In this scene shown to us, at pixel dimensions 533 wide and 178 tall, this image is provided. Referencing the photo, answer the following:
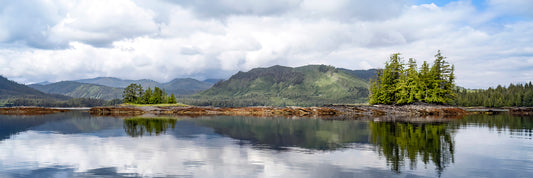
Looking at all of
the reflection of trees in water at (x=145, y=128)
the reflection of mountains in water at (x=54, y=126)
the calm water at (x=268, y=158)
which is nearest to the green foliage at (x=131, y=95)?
the reflection of mountains in water at (x=54, y=126)

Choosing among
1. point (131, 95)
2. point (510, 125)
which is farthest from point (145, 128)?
point (131, 95)

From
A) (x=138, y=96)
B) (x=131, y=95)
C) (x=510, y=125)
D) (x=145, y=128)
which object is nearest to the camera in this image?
(x=145, y=128)

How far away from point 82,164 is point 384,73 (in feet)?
334

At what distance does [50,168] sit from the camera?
17.9 meters

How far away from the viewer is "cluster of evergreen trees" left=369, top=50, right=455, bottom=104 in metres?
97.1

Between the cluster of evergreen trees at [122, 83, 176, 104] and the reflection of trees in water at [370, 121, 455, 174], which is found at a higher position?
the cluster of evergreen trees at [122, 83, 176, 104]

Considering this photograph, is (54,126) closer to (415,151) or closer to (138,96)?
(415,151)

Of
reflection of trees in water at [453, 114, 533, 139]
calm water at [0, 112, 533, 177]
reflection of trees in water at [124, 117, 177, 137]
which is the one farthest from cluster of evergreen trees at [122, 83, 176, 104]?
reflection of trees in water at [453, 114, 533, 139]

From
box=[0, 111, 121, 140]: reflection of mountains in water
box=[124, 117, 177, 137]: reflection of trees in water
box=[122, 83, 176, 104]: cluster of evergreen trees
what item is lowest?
box=[0, 111, 121, 140]: reflection of mountains in water

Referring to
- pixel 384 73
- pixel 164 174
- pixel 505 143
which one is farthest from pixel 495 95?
pixel 164 174

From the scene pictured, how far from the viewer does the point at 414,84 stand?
322 feet

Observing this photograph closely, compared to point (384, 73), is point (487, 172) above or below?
below

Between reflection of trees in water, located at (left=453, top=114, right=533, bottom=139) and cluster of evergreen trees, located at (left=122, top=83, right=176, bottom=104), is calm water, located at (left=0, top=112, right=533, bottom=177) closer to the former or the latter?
reflection of trees in water, located at (left=453, top=114, right=533, bottom=139)

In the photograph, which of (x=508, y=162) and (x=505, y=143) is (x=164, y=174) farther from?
(x=505, y=143)
